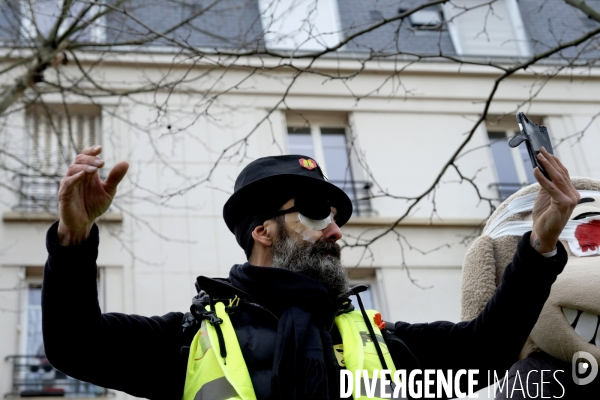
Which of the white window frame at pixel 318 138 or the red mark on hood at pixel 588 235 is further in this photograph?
the white window frame at pixel 318 138

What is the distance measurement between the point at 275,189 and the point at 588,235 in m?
1.49

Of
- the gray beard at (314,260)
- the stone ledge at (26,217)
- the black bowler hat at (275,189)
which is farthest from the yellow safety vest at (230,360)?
the stone ledge at (26,217)

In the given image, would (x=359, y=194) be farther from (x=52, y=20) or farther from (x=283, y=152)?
(x=52, y=20)

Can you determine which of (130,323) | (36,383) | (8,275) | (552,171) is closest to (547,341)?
(552,171)

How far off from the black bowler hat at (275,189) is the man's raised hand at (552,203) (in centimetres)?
79

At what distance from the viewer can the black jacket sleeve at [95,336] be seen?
336cm

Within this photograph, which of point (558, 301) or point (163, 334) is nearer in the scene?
point (163, 334)

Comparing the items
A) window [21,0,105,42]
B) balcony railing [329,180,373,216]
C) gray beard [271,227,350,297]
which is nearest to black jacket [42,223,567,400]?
gray beard [271,227,350,297]

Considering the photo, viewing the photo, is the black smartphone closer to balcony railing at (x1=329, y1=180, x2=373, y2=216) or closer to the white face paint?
the white face paint

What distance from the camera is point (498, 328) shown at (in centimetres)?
379

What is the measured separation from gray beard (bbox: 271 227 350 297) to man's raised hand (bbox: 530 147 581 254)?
715 mm

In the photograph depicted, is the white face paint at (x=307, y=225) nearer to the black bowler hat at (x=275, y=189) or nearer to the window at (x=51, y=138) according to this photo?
the black bowler hat at (x=275, y=189)

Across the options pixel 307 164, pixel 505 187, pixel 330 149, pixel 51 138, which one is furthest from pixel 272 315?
pixel 505 187

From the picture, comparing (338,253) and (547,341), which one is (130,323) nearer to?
(338,253)
